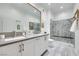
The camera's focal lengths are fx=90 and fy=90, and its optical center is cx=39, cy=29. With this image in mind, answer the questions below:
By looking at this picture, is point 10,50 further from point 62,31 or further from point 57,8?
point 57,8

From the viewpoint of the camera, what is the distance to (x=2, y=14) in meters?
1.70

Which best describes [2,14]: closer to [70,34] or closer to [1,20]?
[1,20]

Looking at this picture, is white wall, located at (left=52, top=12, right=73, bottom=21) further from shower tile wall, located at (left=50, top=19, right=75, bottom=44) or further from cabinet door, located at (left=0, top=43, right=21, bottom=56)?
cabinet door, located at (left=0, top=43, right=21, bottom=56)

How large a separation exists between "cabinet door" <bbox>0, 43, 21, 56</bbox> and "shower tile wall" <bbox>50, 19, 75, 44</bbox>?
1185 mm

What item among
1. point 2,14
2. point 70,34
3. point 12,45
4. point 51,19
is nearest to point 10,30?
point 2,14

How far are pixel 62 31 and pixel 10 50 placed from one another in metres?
1.37

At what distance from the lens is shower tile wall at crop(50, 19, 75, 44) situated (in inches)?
83.4

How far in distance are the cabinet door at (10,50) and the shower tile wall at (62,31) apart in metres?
1.19

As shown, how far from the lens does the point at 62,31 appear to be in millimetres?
2195

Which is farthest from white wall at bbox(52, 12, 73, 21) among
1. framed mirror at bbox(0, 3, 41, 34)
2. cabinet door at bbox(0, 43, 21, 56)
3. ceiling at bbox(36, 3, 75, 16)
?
cabinet door at bbox(0, 43, 21, 56)

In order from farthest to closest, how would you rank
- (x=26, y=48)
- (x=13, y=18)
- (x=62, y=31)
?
(x=62, y=31) < (x=13, y=18) < (x=26, y=48)

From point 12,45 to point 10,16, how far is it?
2.69 ft

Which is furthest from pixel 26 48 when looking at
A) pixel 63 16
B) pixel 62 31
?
pixel 63 16

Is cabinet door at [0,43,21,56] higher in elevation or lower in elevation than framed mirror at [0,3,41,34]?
lower
